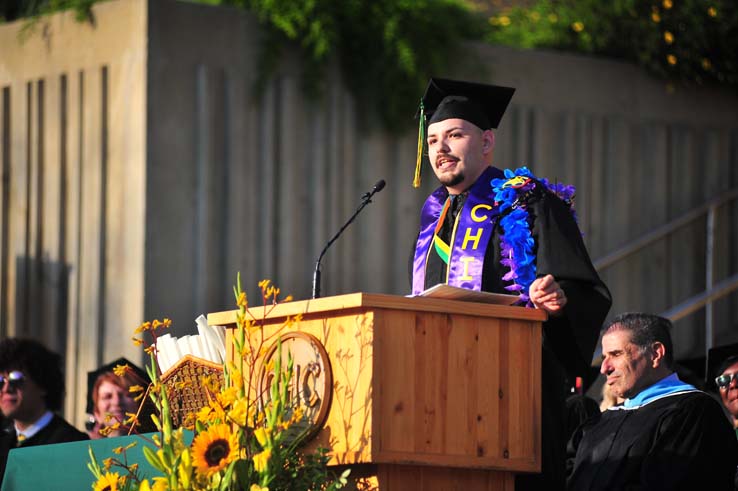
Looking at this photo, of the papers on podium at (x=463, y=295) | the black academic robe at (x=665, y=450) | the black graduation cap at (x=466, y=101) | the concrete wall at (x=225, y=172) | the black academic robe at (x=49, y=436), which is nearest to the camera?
the papers on podium at (x=463, y=295)

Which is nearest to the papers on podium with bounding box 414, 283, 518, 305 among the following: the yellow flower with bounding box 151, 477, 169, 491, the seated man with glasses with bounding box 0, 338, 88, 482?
the yellow flower with bounding box 151, 477, 169, 491

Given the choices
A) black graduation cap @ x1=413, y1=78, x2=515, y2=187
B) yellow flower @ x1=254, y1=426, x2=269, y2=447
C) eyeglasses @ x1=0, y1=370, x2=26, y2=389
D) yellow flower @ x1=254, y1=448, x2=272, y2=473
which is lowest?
yellow flower @ x1=254, y1=448, x2=272, y2=473

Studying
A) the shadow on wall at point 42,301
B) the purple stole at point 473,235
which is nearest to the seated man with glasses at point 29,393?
the shadow on wall at point 42,301

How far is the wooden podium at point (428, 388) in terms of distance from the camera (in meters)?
3.55

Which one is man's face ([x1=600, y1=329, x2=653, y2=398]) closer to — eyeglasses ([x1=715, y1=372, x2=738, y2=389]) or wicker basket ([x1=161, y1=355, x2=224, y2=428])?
eyeglasses ([x1=715, y1=372, x2=738, y2=389])

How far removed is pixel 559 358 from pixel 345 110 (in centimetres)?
518

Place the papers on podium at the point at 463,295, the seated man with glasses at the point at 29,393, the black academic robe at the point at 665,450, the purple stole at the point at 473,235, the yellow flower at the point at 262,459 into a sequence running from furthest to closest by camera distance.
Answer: the seated man with glasses at the point at 29,393 → the black academic robe at the point at 665,450 → the purple stole at the point at 473,235 → the papers on podium at the point at 463,295 → the yellow flower at the point at 262,459

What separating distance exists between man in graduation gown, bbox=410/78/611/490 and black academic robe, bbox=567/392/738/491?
66 cm

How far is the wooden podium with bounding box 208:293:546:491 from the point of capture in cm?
355

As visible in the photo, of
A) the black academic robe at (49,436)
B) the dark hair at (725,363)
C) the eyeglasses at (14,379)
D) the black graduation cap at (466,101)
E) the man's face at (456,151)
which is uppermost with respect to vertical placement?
the black graduation cap at (466,101)

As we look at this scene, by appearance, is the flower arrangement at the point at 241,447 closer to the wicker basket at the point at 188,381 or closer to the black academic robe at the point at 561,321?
the wicker basket at the point at 188,381

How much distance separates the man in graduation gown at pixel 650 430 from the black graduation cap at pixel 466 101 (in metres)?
1.05

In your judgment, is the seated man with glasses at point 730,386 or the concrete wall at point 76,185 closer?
the seated man with glasses at point 730,386

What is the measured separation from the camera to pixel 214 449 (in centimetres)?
347
